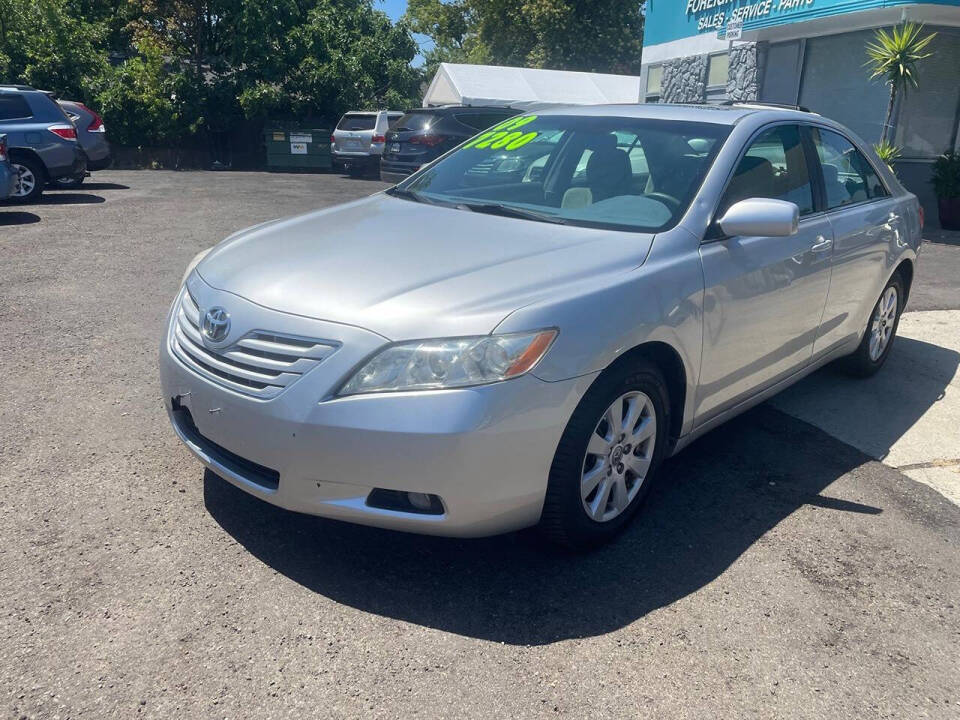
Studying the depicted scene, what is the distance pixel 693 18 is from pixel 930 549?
17.3m

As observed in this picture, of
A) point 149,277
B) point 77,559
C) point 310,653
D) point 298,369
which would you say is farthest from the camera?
point 149,277

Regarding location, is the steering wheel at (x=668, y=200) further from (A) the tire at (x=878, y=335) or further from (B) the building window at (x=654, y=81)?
(B) the building window at (x=654, y=81)

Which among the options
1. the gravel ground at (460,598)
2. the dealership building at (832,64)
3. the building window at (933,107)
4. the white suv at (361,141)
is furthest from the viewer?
the white suv at (361,141)

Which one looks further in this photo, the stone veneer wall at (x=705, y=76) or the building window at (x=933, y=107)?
the stone veneer wall at (x=705, y=76)

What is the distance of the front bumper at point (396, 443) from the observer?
2713 millimetres

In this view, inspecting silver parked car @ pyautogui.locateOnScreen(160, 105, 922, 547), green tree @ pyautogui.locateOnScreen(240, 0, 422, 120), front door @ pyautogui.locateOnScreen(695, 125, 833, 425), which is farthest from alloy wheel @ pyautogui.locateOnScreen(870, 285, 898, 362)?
green tree @ pyautogui.locateOnScreen(240, 0, 422, 120)

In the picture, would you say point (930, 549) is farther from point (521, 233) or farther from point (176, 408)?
point (176, 408)

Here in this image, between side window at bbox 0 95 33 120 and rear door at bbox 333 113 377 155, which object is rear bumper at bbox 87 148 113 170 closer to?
side window at bbox 0 95 33 120

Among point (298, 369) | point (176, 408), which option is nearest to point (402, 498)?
point (298, 369)

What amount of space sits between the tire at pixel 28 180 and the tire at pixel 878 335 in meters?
11.9

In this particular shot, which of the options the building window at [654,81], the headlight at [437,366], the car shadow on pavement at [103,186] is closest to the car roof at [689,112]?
the headlight at [437,366]

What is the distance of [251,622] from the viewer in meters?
2.79

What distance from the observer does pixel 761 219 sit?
3535 mm

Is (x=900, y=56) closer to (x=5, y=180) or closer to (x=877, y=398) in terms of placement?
A: (x=877, y=398)
